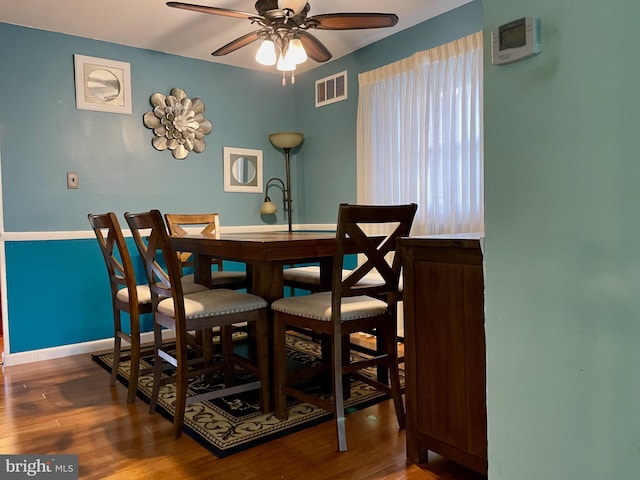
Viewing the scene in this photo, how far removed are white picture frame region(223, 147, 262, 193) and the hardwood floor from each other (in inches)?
84.8

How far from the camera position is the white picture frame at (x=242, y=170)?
13.7 feet

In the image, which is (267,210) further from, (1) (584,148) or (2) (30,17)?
(1) (584,148)

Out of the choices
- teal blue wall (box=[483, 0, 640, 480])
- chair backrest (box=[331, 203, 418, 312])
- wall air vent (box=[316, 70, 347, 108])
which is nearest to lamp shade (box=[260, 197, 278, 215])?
wall air vent (box=[316, 70, 347, 108])

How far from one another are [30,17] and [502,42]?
3267 mm

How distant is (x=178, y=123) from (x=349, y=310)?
8.57 ft

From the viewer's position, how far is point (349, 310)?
76.0 inches

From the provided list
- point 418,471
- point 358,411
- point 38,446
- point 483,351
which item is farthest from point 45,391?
point 483,351

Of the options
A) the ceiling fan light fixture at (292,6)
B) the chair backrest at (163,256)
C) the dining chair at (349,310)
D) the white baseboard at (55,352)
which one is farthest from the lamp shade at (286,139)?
the dining chair at (349,310)

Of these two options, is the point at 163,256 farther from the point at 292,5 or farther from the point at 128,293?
the point at 292,5

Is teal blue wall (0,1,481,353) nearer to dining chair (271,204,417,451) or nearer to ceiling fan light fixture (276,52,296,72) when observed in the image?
ceiling fan light fixture (276,52,296,72)

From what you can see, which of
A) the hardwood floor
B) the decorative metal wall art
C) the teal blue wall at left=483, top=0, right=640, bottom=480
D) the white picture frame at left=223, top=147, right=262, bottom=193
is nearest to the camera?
the teal blue wall at left=483, top=0, right=640, bottom=480

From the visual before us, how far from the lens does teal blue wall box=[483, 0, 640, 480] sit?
840mm

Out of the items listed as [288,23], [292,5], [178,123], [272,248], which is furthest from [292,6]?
[178,123]

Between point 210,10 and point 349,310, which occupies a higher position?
point 210,10
